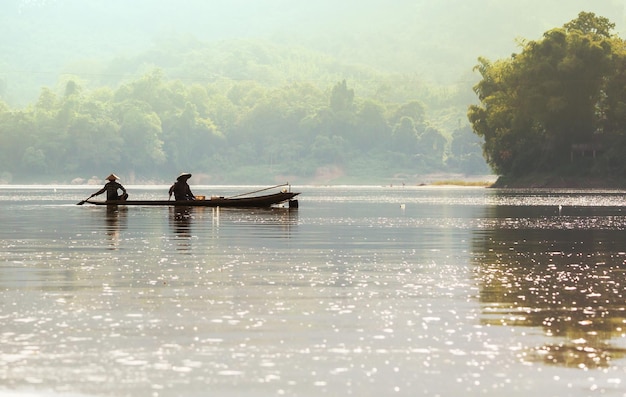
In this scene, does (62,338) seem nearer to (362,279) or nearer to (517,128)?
(362,279)

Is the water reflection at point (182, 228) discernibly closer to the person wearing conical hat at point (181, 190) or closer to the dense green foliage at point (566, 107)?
the person wearing conical hat at point (181, 190)

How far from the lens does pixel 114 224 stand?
5019cm

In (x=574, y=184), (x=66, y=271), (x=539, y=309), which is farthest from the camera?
(x=574, y=184)

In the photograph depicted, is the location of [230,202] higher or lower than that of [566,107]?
lower

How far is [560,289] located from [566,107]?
122229 millimetres

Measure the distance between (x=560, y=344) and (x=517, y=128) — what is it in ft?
439

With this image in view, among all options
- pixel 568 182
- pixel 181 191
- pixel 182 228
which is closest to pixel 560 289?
pixel 182 228

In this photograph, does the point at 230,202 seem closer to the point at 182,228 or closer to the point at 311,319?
the point at 182,228

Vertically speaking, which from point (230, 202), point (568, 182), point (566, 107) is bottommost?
point (568, 182)

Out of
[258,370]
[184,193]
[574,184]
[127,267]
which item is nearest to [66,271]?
[127,267]

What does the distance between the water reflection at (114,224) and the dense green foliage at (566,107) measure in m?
79.2

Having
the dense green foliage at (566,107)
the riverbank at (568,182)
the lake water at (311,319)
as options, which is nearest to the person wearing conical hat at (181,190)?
the lake water at (311,319)

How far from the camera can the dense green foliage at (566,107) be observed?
14112cm

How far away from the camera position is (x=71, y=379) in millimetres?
12812
